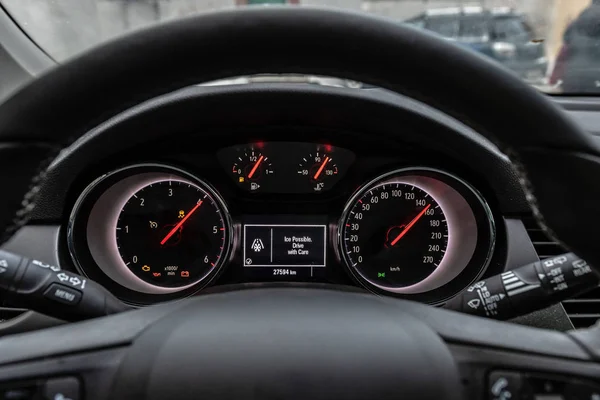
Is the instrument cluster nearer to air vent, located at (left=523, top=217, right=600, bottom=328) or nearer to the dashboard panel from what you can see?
the dashboard panel

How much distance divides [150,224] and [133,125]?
15.0 inches

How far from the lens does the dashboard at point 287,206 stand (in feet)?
6.95

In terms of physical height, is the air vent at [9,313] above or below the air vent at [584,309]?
above

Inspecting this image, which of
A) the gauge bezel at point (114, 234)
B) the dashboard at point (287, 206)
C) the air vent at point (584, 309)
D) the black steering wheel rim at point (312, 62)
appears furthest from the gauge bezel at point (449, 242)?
the black steering wheel rim at point (312, 62)

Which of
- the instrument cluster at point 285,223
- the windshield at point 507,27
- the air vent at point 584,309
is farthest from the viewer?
the windshield at point 507,27

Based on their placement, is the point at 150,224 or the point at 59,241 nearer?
the point at 59,241

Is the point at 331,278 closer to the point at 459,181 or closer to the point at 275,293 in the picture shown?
the point at 459,181

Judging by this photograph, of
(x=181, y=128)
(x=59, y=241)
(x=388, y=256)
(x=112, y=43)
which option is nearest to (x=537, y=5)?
(x=388, y=256)

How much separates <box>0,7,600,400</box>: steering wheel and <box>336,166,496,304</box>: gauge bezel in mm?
947

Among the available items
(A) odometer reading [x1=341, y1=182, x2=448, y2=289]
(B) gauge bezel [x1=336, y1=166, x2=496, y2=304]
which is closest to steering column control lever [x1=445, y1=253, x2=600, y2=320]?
(B) gauge bezel [x1=336, y1=166, x2=496, y2=304]

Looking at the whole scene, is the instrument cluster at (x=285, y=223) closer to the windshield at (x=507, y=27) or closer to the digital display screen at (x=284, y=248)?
the digital display screen at (x=284, y=248)

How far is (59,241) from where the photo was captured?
80.7 inches

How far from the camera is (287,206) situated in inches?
92.8

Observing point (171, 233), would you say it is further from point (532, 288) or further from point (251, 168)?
point (532, 288)
